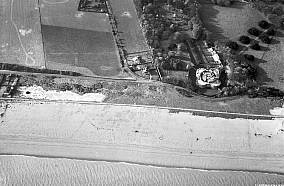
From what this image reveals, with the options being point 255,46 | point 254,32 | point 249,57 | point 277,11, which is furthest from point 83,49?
point 277,11

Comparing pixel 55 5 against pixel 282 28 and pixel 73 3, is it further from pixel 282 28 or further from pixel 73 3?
pixel 282 28

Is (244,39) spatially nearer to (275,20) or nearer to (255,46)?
(255,46)

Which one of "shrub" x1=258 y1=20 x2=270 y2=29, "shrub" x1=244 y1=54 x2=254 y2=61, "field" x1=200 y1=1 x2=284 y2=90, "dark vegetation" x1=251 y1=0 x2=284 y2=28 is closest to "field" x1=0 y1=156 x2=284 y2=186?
"field" x1=200 y1=1 x2=284 y2=90

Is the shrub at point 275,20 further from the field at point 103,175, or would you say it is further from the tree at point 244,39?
the field at point 103,175

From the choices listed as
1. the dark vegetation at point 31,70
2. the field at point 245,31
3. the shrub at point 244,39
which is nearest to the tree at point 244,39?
the shrub at point 244,39

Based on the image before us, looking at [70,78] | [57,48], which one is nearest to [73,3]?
[57,48]

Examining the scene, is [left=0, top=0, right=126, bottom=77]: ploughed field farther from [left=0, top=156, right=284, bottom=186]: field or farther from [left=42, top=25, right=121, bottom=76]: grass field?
[left=0, top=156, right=284, bottom=186]: field
